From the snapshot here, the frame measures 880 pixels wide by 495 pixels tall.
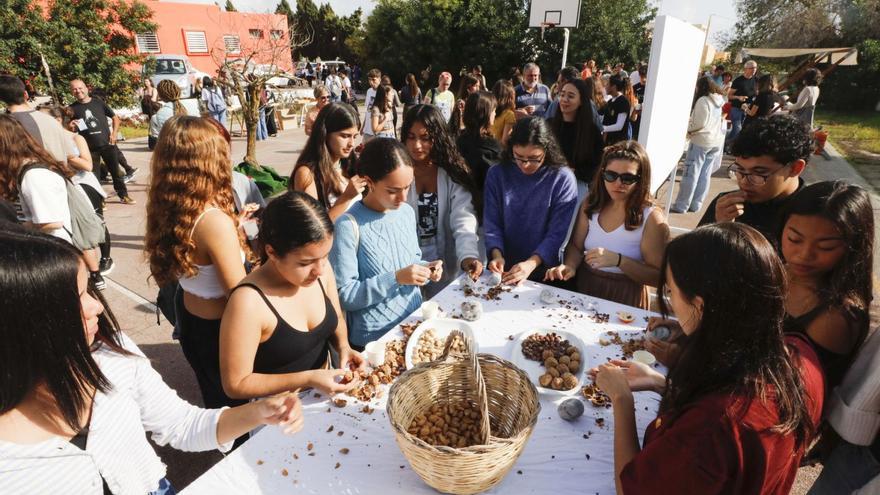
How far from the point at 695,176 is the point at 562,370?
6.29 m

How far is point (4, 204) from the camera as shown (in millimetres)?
2709

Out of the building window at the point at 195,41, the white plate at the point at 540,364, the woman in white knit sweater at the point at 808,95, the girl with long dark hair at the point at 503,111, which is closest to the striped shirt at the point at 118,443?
the white plate at the point at 540,364

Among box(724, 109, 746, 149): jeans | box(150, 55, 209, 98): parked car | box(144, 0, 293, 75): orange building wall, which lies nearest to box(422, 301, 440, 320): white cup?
box(724, 109, 746, 149): jeans

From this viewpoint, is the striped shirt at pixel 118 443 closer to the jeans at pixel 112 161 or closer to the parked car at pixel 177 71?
the jeans at pixel 112 161

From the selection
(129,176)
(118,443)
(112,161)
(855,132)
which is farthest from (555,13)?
(118,443)

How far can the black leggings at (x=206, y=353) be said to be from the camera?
2.31m

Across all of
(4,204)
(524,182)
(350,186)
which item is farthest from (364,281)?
(4,204)

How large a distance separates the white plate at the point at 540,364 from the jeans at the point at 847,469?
92cm

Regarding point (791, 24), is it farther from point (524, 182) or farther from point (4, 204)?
point (4, 204)

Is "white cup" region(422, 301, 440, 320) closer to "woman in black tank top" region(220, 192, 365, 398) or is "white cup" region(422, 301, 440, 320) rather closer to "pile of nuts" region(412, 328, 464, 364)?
"pile of nuts" region(412, 328, 464, 364)

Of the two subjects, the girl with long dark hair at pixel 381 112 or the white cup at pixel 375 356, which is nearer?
the white cup at pixel 375 356

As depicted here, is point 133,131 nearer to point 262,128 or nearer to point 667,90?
point 262,128

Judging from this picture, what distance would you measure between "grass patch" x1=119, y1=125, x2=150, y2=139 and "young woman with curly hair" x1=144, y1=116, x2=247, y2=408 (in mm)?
13368

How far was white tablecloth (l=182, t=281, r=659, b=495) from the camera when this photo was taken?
1.48 metres
